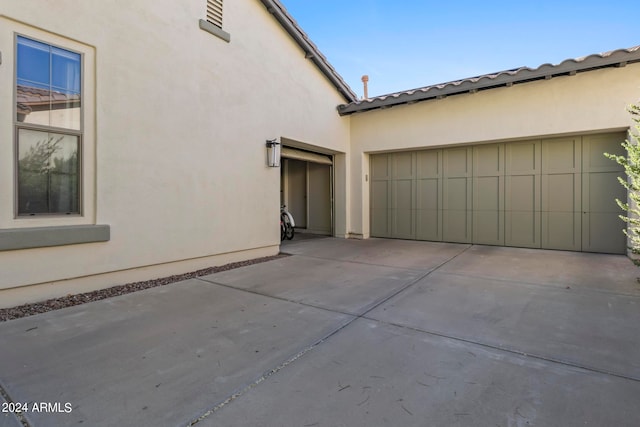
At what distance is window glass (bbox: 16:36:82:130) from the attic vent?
2.27 meters

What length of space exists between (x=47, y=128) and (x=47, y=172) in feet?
1.63

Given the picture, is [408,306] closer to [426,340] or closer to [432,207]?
[426,340]

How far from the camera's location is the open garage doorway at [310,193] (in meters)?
9.74

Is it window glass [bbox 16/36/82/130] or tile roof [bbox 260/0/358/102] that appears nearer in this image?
window glass [bbox 16/36/82/130]

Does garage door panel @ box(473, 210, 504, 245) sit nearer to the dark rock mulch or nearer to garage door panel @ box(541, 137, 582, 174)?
garage door panel @ box(541, 137, 582, 174)

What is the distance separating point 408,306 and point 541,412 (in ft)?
5.70

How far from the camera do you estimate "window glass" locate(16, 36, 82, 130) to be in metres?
3.41

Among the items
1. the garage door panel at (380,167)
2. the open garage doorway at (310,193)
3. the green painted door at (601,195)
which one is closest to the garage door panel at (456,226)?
the garage door panel at (380,167)

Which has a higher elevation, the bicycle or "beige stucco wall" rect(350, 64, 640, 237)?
"beige stucco wall" rect(350, 64, 640, 237)

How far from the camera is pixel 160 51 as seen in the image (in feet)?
14.8

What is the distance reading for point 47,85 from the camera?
3594mm

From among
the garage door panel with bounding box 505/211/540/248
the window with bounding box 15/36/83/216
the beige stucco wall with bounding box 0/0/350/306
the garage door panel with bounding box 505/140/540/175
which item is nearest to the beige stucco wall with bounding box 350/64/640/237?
the garage door panel with bounding box 505/140/540/175

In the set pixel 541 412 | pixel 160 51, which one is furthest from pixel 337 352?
pixel 160 51

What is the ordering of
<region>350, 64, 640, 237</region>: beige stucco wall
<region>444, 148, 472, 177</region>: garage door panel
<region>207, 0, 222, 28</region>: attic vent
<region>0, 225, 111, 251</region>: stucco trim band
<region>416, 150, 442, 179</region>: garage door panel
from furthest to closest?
<region>416, 150, 442, 179</region>: garage door panel < <region>444, 148, 472, 177</region>: garage door panel < <region>350, 64, 640, 237</region>: beige stucco wall < <region>207, 0, 222, 28</region>: attic vent < <region>0, 225, 111, 251</region>: stucco trim band
